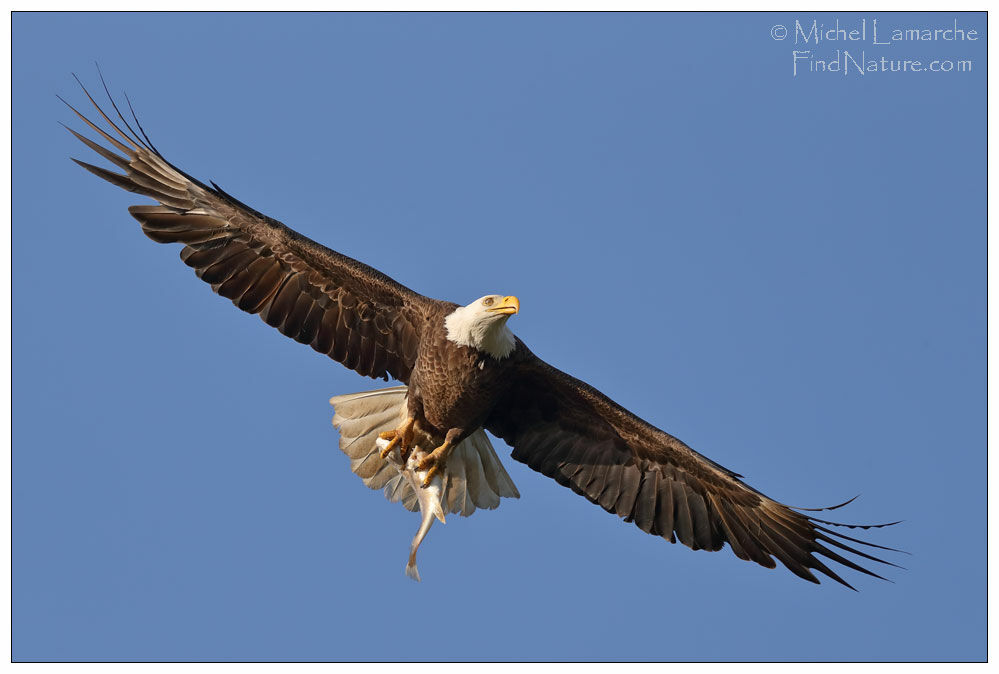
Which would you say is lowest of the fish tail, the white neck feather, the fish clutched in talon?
the fish tail

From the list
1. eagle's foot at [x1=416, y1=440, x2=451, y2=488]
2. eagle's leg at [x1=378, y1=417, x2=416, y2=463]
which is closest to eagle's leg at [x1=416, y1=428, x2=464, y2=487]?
eagle's foot at [x1=416, y1=440, x2=451, y2=488]

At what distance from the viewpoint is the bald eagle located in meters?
12.2

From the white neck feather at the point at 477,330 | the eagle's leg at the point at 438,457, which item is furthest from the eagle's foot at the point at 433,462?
the white neck feather at the point at 477,330

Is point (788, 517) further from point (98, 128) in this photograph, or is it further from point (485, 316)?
point (98, 128)

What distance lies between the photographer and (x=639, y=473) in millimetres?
12828

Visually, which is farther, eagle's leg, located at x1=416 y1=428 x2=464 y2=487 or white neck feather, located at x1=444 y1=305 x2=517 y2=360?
eagle's leg, located at x1=416 y1=428 x2=464 y2=487

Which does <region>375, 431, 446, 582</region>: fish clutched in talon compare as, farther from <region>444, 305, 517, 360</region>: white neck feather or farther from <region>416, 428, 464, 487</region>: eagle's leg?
<region>444, 305, 517, 360</region>: white neck feather

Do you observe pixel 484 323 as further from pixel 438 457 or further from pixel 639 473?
pixel 639 473

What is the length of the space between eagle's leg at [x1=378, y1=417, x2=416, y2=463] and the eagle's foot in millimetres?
168

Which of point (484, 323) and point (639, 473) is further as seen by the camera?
point (639, 473)

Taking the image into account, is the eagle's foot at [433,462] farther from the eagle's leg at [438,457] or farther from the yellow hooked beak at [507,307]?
the yellow hooked beak at [507,307]

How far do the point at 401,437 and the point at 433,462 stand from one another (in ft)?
1.00

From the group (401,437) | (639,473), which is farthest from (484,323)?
(639,473)

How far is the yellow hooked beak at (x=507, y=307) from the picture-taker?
11812 millimetres
